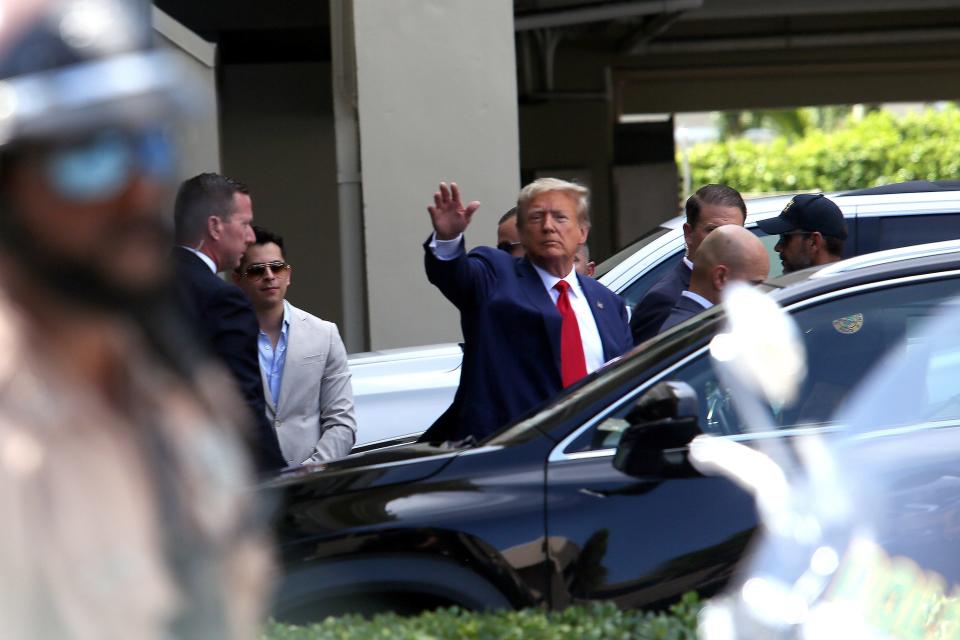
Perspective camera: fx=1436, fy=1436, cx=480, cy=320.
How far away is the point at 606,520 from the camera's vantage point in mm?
3971

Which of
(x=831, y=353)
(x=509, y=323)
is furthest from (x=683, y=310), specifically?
(x=831, y=353)

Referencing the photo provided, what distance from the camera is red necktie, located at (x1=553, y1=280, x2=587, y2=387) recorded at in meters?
5.32

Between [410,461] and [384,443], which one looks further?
[384,443]

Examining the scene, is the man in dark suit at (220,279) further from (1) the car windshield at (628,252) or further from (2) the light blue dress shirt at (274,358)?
(1) the car windshield at (628,252)

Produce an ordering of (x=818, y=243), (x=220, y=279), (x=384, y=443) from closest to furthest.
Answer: (x=220, y=279) → (x=818, y=243) → (x=384, y=443)

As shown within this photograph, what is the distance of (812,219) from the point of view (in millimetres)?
6254

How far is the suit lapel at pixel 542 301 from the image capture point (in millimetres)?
5312

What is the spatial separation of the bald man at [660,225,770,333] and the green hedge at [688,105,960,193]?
97.1 feet

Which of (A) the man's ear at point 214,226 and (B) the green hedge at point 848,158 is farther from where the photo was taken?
(B) the green hedge at point 848,158

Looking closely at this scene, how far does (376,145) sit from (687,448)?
5.31 metres

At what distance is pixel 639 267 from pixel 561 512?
369 centimetres

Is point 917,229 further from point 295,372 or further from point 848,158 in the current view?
point 848,158

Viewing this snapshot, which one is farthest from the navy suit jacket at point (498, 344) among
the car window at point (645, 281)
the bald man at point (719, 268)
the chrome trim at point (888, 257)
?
the car window at point (645, 281)

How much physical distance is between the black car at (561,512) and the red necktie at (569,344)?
1082 millimetres
